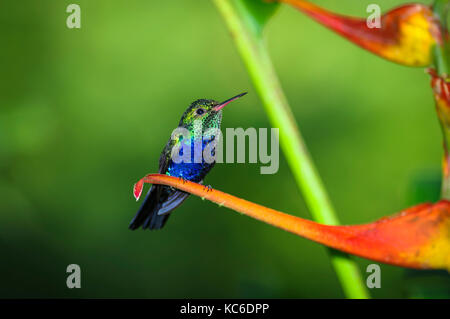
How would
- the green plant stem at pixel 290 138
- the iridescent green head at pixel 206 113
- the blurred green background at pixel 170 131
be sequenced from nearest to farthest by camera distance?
the green plant stem at pixel 290 138, the iridescent green head at pixel 206 113, the blurred green background at pixel 170 131

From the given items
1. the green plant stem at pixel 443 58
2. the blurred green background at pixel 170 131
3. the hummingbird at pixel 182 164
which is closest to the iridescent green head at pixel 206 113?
the hummingbird at pixel 182 164

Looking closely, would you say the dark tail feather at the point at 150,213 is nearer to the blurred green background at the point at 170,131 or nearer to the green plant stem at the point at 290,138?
the green plant stem at the point at 290,138

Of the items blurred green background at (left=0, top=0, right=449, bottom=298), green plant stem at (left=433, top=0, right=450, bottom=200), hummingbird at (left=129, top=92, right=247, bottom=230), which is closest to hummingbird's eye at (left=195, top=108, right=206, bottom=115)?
hummingbird at (left=129, top=92, right=247, bottom=230)

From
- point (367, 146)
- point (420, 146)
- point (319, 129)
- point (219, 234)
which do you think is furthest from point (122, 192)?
point (420, 146)

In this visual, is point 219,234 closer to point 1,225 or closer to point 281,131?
point 1,225

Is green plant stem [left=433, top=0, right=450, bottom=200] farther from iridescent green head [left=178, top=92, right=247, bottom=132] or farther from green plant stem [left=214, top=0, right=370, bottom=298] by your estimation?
iridescent green head [left=178, top=92, right=247, bottom=132]
